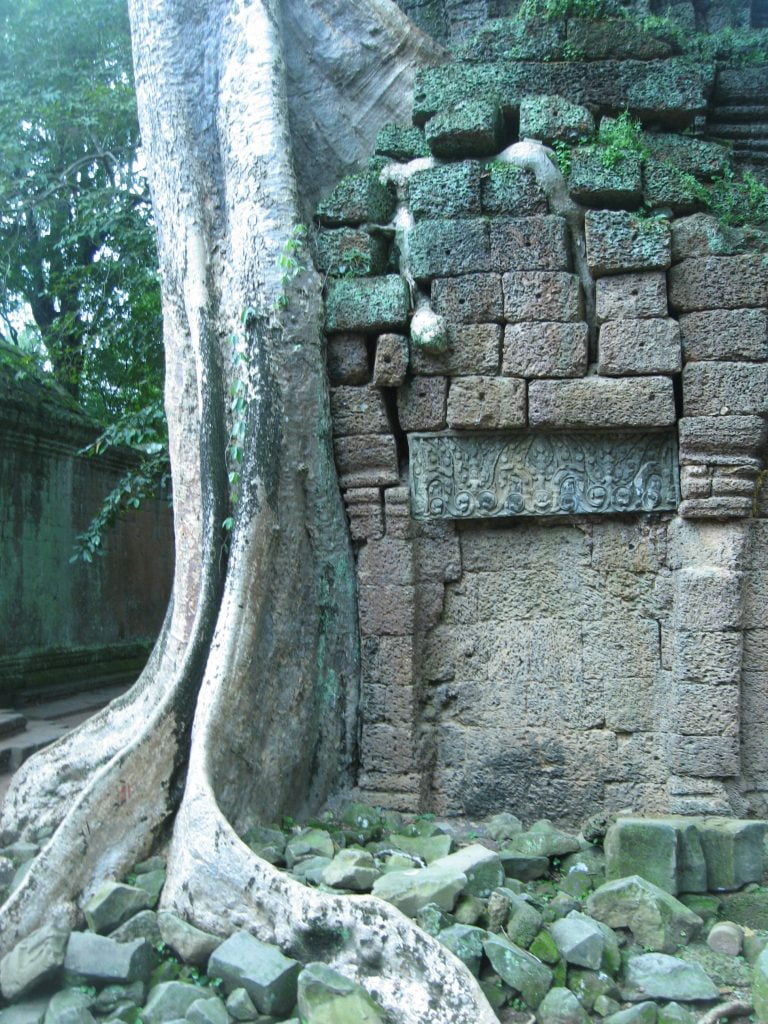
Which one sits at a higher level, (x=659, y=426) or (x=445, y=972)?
(x=659, y=426)

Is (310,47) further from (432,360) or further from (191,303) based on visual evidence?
(432,360)

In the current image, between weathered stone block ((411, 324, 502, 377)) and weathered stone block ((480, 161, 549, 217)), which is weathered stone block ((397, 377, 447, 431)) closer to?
weathered stone block ((411, 324, 502, 377))

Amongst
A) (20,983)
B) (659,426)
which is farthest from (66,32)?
(20,983)

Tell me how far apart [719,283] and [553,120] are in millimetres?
987

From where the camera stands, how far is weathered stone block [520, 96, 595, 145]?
13.6 feet

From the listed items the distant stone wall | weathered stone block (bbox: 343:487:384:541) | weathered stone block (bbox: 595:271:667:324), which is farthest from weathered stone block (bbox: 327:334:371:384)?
the distant stone wall

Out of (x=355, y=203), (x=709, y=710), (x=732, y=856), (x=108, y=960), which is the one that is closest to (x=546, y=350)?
(x=355, y=203)

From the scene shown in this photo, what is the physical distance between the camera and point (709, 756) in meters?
3.83

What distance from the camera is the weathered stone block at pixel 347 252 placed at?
13.9 feet

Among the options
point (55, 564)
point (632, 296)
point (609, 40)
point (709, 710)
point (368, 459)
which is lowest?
point (709, 710)

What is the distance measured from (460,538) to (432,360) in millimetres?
758

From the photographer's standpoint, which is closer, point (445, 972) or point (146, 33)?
point (445, 972)

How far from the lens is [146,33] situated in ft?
14.8

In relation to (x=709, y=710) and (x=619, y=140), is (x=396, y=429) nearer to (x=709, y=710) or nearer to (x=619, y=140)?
(x=619, y=140)
